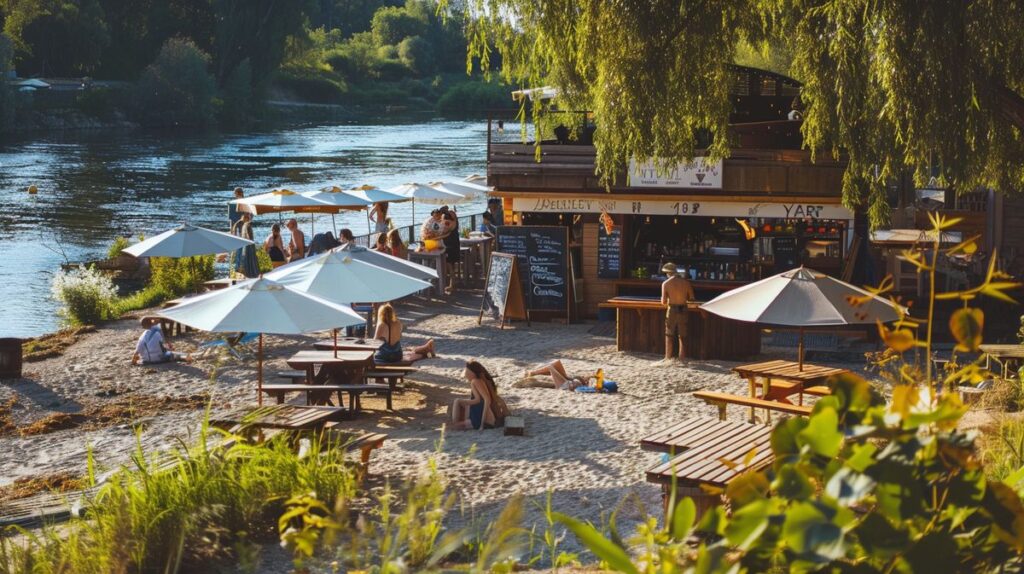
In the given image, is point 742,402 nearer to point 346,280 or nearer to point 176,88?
point 346,280

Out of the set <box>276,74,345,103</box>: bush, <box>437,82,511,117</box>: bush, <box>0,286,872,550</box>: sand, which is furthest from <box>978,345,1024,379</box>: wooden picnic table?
<box>276,74,345,103</box>: bush

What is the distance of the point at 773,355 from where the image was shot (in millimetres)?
16734

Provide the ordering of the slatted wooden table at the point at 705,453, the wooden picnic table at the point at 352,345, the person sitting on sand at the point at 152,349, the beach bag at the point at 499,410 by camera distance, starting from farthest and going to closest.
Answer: the person sitting on sand at the point at 152,349
the wooden picnic table at the point at 352,345
the beach bag at the point at 499,410
the slatted wooden table at the point at 705,453

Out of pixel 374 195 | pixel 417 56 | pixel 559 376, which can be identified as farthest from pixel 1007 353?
pixel 417 56

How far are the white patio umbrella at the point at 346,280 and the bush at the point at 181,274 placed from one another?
8.70m

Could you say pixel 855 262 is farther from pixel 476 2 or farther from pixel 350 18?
pixel 350 18

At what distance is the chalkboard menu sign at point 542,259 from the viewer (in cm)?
1927

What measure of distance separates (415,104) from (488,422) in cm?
9742

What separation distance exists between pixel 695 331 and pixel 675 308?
0.49 meters

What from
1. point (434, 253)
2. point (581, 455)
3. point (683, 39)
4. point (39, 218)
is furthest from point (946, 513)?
point (39, 218)

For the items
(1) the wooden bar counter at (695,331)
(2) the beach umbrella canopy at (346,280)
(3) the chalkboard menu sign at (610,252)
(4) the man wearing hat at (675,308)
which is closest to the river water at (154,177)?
(2) the beach umbrella canopy at (346,280)

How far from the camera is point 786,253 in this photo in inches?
757

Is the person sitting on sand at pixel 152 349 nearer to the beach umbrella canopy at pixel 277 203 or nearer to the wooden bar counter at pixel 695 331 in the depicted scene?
the wooden bar counter at pixel 695 331

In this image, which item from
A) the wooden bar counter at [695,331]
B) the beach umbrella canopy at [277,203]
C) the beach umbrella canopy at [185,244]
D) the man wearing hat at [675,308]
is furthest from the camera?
the beach umbrella canopy at [277,203]
